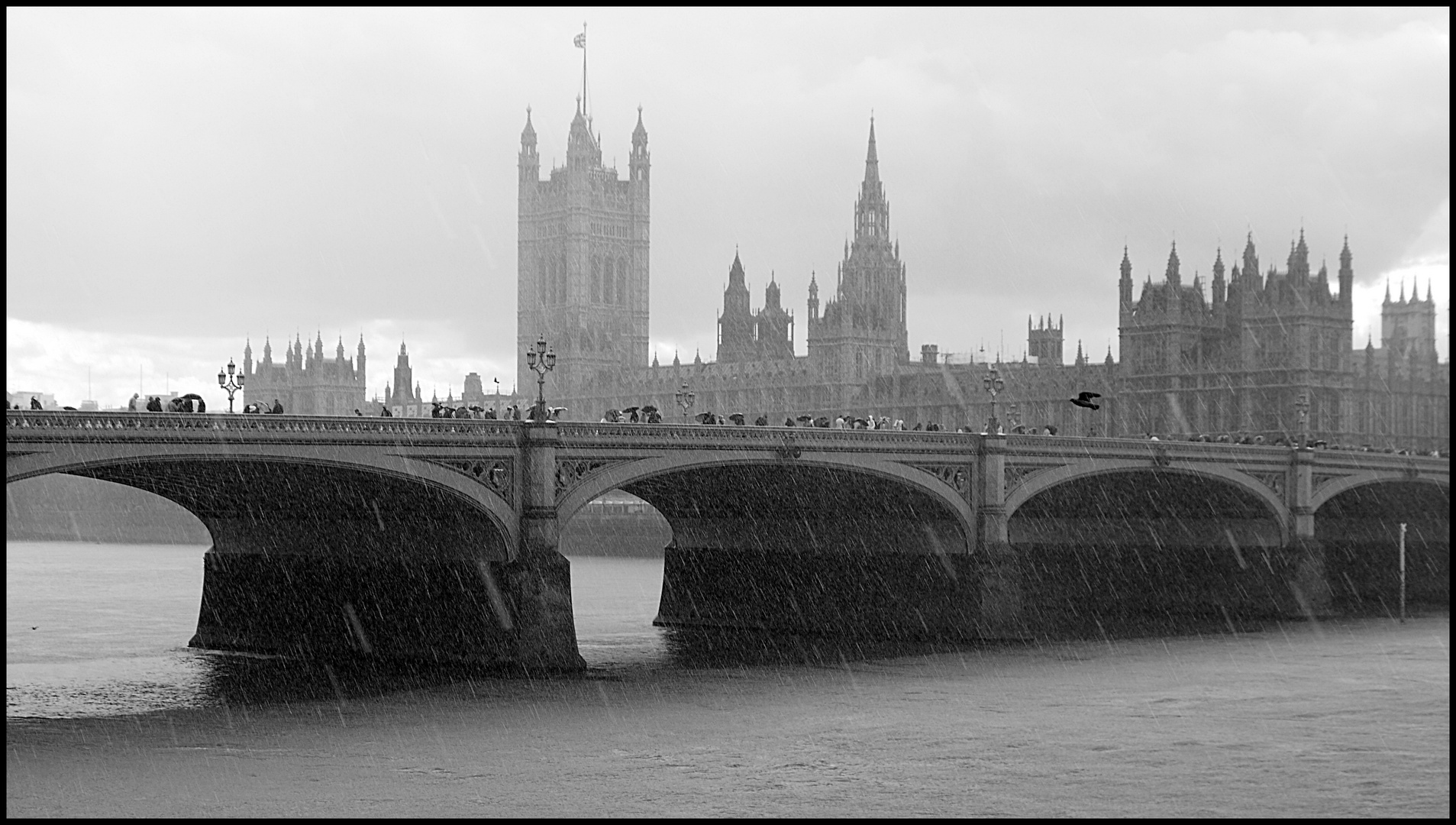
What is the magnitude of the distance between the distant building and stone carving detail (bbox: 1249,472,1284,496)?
417 feet

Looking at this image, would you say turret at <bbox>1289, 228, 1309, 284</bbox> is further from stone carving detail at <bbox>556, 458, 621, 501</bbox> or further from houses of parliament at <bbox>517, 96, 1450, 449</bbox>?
stone carving detail at <bbox>556, 458, 621, 501</bbox>

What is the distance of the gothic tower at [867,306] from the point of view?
138375mm

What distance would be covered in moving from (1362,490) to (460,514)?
36.5m

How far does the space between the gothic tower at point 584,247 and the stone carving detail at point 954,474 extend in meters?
128

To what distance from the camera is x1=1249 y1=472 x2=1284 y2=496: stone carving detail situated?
5912 centimetres

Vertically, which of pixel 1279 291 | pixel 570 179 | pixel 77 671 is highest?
pixel 570 179

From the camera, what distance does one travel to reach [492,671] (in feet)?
130

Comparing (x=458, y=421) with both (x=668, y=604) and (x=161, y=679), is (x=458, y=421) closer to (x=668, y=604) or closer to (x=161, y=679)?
(x=161, y=679)

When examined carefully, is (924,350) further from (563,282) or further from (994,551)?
(994,551)

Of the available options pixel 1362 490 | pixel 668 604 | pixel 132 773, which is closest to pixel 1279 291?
pixel 1362 490

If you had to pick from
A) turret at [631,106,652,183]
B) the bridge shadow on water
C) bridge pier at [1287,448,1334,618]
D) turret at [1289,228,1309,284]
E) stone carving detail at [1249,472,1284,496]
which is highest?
turret at [631,106,652,183]

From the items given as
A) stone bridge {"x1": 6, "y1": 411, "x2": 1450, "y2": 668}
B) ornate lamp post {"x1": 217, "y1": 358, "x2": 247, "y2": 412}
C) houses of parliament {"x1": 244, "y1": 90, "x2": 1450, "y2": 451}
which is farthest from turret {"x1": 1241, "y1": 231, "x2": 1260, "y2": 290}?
ornate lamp post {"x1": 217, "y1": 358, "x2": 247, "y2": 412}

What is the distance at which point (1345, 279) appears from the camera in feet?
323

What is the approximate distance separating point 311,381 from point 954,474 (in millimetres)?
138879
